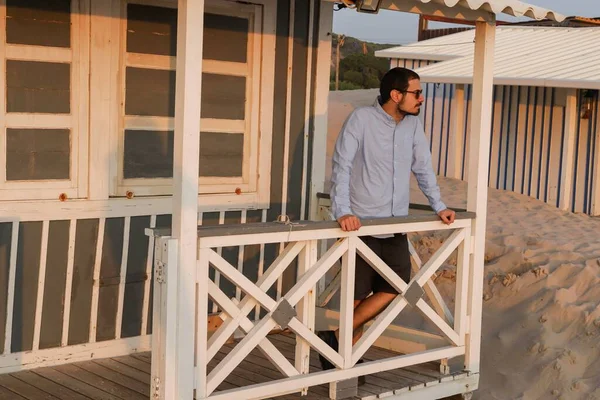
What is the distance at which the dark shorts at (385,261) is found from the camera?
620 cm

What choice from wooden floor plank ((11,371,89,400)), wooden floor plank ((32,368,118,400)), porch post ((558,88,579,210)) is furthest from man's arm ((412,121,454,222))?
porch post ((558,88,579,210))

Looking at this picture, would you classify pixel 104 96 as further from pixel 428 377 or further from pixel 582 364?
pixel 582 364

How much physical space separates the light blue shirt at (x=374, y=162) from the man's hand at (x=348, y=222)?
0.04 m

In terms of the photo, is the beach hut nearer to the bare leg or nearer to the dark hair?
the bare leg

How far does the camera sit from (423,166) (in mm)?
6309

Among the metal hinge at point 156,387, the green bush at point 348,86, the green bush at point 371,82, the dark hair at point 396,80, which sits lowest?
the metal hinge at point 156,387

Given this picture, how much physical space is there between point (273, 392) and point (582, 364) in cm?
402

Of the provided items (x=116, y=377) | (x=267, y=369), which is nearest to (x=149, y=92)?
(x=116, y=377)

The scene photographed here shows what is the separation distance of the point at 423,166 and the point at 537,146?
10.7 m

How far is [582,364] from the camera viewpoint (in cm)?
869

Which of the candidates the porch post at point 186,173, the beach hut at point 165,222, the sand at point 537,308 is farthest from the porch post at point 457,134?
the porch post at point 186,173

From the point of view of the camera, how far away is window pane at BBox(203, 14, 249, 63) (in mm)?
6918

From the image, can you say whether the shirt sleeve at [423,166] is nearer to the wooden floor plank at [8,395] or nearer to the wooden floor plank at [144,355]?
the wooden floor plank at [144,355]

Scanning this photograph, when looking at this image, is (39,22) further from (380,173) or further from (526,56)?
(526,56)
